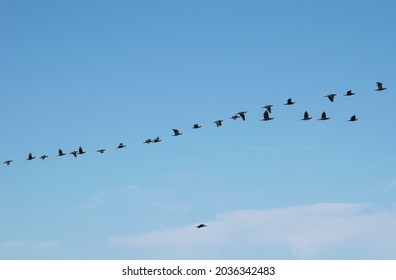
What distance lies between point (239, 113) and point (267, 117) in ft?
14.5

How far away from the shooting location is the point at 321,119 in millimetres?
108000

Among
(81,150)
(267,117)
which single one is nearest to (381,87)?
(267,117)

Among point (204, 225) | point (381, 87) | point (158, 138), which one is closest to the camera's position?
point (204, 225)

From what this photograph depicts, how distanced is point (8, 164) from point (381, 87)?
202 ft
